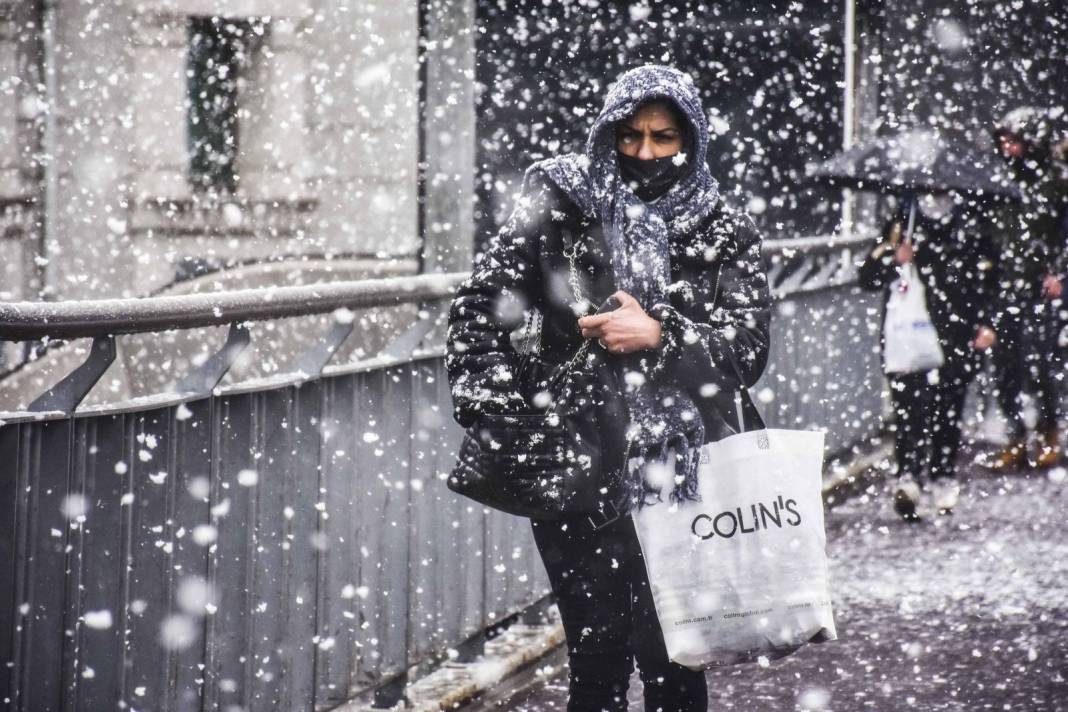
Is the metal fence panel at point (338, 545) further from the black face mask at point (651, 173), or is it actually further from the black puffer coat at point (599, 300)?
the black face mask at point (651, 173)

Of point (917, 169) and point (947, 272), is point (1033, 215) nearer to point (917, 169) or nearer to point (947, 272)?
point (917, 169)

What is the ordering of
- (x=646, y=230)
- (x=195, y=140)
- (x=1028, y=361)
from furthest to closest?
1. (x=195, y=140)
2. (x=1028, y=361)
3. (x=646, y=230)

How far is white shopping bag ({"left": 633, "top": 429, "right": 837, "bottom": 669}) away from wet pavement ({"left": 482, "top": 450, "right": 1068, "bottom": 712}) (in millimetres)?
1618

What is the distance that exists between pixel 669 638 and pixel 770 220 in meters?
7.74

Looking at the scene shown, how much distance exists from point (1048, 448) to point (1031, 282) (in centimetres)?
105

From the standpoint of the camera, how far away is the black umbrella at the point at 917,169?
8.34 meters

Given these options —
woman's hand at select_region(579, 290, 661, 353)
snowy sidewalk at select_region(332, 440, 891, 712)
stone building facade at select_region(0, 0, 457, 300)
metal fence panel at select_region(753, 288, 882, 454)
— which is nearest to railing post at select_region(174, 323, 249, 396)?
woman's hand at select_region(579, 290, 661, 353)

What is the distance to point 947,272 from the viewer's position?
8.24 m

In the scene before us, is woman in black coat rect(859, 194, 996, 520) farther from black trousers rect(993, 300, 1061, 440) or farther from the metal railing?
the metal railing

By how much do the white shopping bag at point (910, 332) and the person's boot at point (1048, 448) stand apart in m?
1.94

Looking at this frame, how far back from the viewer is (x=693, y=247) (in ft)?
11.7

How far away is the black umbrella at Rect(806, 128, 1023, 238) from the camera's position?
8.34 metres

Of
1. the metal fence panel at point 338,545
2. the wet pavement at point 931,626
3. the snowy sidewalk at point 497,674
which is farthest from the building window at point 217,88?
the metal fence panel at point 338,545

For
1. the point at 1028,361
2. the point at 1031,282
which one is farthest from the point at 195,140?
the point at 1031,282
